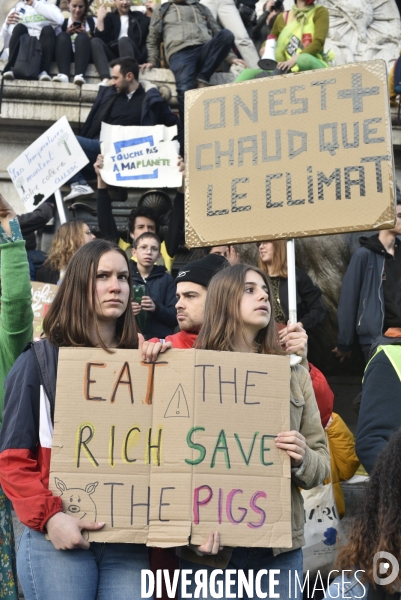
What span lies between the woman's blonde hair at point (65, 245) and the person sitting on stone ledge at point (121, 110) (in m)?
1.77

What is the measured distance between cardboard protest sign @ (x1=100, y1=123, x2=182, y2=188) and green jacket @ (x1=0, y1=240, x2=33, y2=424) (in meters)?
4.31

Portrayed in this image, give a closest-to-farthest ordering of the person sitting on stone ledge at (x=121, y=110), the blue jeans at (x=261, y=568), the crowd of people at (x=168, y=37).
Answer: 1. the blue jeans at (x=261, y=568)
2. the person sitting on stone ledge at (x=121, y=110)
3. the crowd of people at (x=168, y=37)

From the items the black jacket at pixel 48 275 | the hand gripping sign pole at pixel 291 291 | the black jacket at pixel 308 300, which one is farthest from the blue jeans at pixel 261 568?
the black jacket at pixel 48 275

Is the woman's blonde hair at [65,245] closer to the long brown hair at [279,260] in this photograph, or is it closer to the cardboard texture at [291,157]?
the long brown hair at [279,260]

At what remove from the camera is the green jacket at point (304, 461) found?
336 centimetres

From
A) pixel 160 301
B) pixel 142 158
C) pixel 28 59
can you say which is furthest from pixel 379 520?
pixel 28 59

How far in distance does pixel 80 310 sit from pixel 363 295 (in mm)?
3768

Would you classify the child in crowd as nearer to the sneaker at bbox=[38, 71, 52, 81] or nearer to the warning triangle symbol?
the warning triangle symbol

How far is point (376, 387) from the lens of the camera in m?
3.72

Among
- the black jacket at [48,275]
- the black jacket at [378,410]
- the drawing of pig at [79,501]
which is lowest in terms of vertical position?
the drawing of pig at [79,501]

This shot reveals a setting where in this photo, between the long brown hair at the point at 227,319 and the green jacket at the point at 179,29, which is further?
the green jacket at the point at 179,29

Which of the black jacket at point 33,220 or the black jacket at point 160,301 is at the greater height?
the black jacket at point 33,220

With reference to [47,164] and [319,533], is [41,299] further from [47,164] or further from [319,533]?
[319,533]

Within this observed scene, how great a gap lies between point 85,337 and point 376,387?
1094 mm
